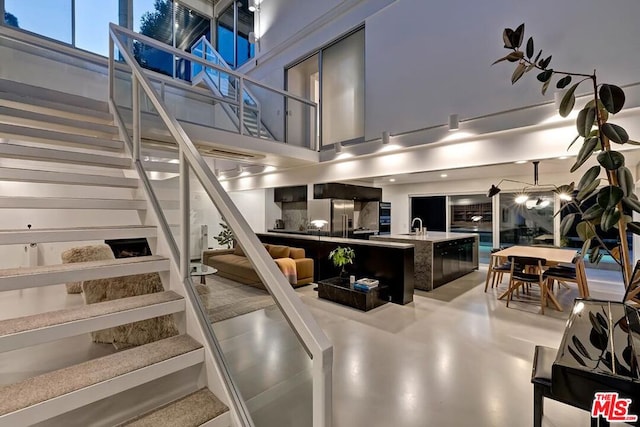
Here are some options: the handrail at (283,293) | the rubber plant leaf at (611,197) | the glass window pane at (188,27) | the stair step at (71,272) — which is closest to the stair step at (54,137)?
the stair step at (71,272)

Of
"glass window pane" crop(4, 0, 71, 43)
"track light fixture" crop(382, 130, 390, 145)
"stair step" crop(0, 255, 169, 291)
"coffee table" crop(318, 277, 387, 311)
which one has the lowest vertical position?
"coffee table" crop(318, 277, 387, 311)

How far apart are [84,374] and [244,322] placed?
2.88 feet

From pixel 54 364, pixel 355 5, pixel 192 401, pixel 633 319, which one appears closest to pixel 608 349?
pixel 633 319

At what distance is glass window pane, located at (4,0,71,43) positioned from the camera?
429 centimetres

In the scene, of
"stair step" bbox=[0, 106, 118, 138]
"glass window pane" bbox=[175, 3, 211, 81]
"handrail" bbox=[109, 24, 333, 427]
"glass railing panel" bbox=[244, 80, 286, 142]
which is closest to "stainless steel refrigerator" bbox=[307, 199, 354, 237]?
"glass railing panel" bbox=[244, 80, 286, 142]

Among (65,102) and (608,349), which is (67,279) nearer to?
(65,102)

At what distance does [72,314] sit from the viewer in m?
1.51

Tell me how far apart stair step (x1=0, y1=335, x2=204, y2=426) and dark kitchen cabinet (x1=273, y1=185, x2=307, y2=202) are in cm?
694

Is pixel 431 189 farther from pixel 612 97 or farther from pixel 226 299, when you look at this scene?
pixel 226 299

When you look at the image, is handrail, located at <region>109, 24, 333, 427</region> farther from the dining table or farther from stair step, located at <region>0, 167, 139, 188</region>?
the dining table

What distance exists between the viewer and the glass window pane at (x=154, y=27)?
4938 millimetres

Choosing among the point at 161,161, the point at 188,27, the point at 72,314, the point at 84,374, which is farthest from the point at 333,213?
the point at 188,27

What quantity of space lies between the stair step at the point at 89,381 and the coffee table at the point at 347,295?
297 cm

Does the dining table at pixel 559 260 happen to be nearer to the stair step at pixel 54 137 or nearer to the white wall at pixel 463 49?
the white wall at pixel 463 49
